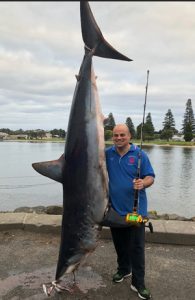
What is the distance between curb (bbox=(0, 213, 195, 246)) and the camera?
6.33 m

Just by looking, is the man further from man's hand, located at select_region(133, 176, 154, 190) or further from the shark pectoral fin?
the shark pectoral fin

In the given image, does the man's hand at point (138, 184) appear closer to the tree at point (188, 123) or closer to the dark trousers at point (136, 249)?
the dark trousers at point (136, 249)

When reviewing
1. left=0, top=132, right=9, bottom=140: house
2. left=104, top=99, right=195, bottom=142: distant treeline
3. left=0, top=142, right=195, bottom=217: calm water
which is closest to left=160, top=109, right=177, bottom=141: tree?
left=104, top=99, right=195, bottom=142: distant treeline

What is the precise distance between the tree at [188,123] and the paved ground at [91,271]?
3935 inches

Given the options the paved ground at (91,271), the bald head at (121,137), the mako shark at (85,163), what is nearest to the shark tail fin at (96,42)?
the mako shark at (85,163)

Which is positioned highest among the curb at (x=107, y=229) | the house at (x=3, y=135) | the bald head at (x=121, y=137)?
the bald head at (x=121, y=137)

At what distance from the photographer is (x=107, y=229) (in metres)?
6.51

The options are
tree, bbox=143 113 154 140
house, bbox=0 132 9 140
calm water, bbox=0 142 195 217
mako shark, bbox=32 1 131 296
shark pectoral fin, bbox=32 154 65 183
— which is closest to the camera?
mako shark, bbox=32 1 131 296

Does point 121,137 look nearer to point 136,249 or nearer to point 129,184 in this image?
point 129,184

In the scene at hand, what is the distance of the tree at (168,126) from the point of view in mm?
111188

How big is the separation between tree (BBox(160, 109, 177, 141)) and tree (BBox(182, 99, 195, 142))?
17.1 ft

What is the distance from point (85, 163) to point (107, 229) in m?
2.59

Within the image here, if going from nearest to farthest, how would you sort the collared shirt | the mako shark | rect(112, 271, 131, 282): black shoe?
the mako shark
the collared shirt
rect(112, 271, 131, 282): black shoe

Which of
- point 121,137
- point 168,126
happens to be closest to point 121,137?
point 121,137
